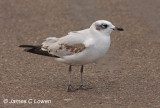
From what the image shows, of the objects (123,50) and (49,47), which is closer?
(49,47)

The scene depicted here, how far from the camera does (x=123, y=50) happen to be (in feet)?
34.4

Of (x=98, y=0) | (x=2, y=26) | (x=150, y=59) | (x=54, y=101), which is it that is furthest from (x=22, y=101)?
(x=98, y=0)

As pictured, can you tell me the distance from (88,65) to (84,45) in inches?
88.7

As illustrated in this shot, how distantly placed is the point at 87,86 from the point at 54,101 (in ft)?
3.60

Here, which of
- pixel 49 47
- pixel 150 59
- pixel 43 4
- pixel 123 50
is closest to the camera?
pixel 49 47

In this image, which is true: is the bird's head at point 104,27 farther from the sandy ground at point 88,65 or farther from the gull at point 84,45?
the sandy ground at point 88,65

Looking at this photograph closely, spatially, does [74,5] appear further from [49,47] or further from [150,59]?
[49,47]

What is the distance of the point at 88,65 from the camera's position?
9.31m

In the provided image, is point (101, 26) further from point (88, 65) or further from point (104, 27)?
point (88, 65)

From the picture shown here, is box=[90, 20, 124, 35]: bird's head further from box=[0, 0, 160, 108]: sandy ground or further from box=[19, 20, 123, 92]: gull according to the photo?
box=[0, 0, 160, 108]: sandy ground

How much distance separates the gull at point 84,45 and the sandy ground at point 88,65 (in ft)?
2.11

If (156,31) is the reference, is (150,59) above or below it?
below

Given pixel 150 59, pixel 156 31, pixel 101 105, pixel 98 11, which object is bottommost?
pixel 101 105

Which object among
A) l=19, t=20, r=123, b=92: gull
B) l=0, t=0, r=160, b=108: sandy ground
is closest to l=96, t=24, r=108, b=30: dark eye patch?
l=19, t=20, r=123, b=92: gull
